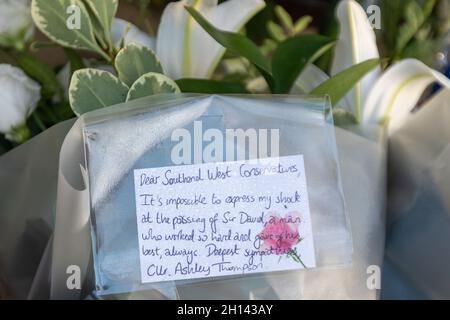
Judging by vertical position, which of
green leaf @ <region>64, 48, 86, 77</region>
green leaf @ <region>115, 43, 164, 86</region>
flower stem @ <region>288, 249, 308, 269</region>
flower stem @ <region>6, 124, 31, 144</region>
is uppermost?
green leaf @ <region>64, 48, 86, 77</region>

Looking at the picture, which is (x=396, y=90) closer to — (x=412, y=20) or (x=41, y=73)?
(x=412, y=20)

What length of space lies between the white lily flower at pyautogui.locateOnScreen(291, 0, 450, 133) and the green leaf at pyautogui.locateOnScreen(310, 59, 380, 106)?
27 mm

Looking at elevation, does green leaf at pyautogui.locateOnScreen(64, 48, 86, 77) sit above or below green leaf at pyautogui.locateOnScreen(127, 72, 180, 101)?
above

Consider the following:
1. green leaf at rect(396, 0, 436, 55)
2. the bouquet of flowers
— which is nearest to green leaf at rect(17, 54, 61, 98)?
the bouquet of flowers

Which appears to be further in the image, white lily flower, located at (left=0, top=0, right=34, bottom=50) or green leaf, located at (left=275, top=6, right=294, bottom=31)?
green leaf, located at (left=275, top=6, right=294, bottom=31)

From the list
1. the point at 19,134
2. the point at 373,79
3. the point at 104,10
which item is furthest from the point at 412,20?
the point at 19,134

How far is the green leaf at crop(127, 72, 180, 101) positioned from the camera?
480 mm

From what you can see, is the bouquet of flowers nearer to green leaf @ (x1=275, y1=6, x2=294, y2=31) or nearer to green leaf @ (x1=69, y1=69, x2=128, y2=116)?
green leaf @ (x1=69, y1=69, x2=128, y2=116)

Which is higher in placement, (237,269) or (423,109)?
(423,109)

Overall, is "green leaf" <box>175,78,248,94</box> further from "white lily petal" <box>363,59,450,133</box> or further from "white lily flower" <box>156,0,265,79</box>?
"white lily petal" <box>363,59,450,133</box>

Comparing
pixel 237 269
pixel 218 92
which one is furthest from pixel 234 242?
pixel 218 92

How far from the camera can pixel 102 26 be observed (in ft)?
1.70
